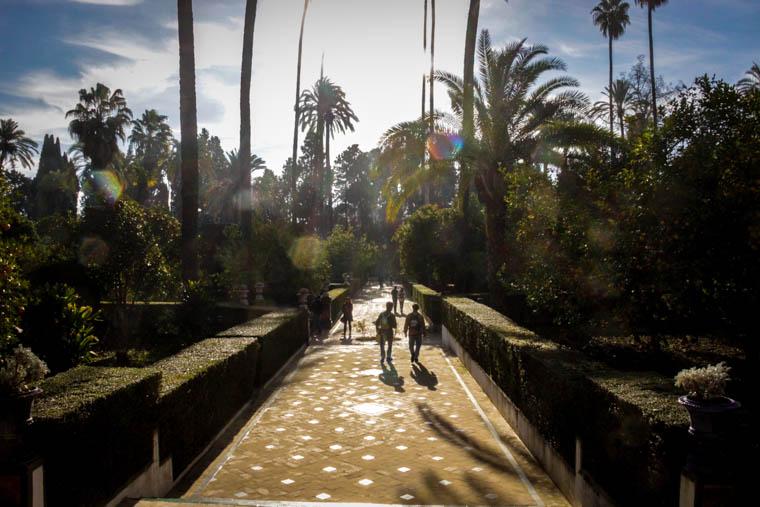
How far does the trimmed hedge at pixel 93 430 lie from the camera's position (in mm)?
5301

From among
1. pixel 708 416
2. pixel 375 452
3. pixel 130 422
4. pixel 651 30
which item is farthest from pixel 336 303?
pixel 651 30

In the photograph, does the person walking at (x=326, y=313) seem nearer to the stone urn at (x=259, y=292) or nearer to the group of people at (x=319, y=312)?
the group of people at (x=319, y=312)

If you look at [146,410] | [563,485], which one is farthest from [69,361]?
[563,485]

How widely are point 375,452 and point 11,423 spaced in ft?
17.3

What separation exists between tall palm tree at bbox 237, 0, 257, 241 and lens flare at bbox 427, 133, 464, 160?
9363 mm

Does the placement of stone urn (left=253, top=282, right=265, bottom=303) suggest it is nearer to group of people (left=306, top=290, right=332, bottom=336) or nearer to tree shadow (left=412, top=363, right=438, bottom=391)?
group of people (left=306, top=290, right=332, bottom=336)

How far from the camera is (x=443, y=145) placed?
73.0 feet

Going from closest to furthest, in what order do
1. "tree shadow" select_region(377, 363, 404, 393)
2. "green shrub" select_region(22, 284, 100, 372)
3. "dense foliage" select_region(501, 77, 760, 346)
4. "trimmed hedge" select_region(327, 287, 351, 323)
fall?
"dense foliage" select_region(501, 77, 760, 346) < "tree shadow" select_region(377, 363, 404, 393) < "green shrub" select_region(22, 284, 100, 372) < "trimmed hedge" select_region(327, 287, 351, 323)

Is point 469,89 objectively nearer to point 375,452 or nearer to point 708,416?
point 375,452

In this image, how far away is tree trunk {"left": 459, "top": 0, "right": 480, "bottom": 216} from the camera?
70.0 feet

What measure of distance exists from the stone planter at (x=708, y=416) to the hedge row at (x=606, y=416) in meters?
0.35

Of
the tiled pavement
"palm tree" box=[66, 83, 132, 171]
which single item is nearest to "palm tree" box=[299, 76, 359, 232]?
"palm tree" box=[66, 83, 132, 171]

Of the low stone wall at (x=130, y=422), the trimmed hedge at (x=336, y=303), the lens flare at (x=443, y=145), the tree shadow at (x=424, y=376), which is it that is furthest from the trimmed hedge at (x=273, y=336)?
the trimmed hedge at (x=336, y=303)

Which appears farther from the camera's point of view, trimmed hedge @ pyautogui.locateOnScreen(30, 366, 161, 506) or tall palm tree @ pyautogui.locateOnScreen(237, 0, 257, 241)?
tall palm tree @ pyautogui.locateOnScreen(237, 0, 257, 241)
